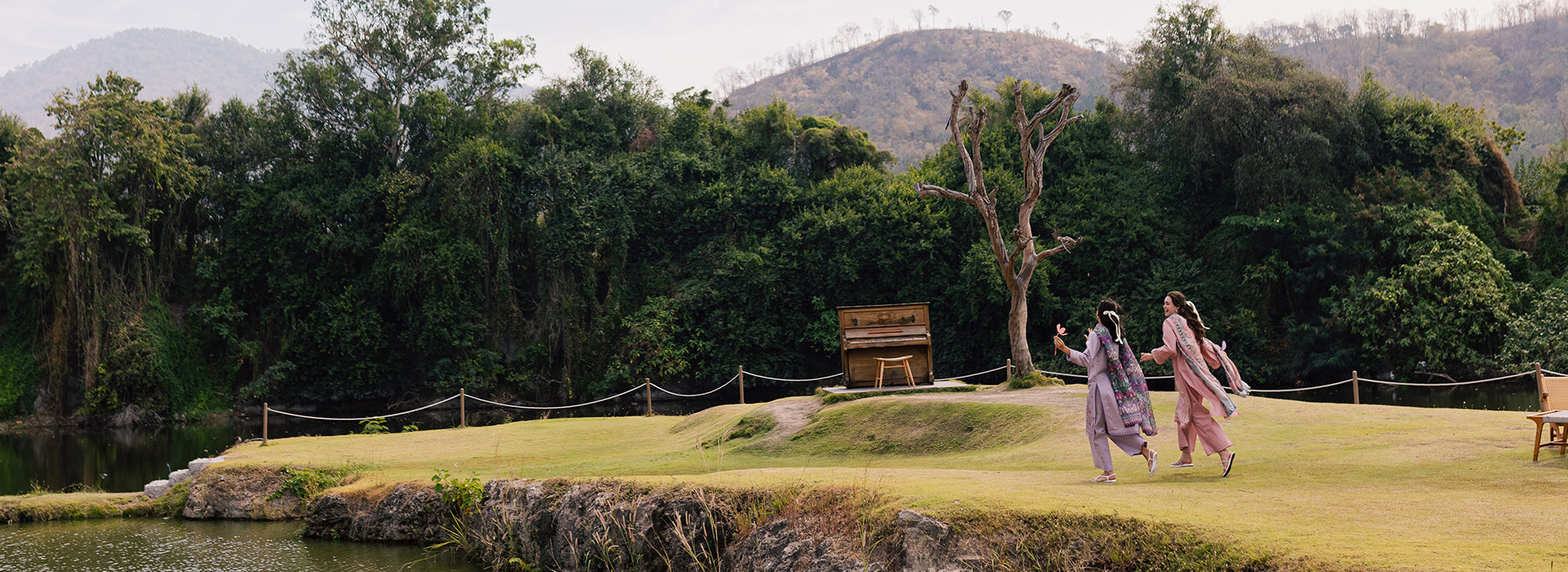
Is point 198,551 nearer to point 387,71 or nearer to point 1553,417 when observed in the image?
point 1553,417

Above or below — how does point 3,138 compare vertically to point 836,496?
above

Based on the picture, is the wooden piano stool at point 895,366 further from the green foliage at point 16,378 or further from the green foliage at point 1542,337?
the green foliage at point 16,378

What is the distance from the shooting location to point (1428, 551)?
4973 millimetres

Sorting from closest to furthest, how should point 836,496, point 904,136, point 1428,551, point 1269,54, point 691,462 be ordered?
point 1428,551 < point 836,496 < point 691,462 < point 1269,54 < point 904,136

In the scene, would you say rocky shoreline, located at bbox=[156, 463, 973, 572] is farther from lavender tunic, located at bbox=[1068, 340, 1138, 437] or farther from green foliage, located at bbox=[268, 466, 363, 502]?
lavender tunic, located at bbox=[1068, 340, 1138, 437]

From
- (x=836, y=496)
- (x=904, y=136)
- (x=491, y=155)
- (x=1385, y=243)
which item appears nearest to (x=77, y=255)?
(x=491, y=155)

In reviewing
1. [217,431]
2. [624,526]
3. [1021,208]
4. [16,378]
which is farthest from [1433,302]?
[16,378]

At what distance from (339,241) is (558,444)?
1998 centimetres

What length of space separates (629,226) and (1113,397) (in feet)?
83.7

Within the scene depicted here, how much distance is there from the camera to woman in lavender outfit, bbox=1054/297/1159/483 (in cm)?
835

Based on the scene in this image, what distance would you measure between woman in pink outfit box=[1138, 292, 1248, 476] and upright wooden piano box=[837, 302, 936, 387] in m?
8.95

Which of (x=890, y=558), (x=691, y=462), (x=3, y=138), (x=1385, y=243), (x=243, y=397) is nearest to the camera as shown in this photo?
(x=890, y=558)

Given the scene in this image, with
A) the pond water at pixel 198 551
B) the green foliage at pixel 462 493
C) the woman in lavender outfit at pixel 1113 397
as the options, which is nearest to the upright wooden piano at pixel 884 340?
the green foliage at pixel 462 493

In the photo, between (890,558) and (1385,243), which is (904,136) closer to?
(1385,243)
